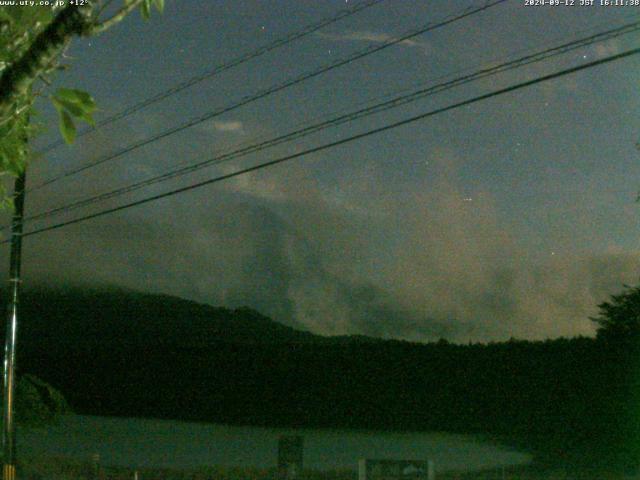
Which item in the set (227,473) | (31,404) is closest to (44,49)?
(227,473)

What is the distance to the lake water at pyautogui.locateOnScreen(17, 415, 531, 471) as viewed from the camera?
2462 centimetres

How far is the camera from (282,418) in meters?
37.2

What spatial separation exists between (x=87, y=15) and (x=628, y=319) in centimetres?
3070

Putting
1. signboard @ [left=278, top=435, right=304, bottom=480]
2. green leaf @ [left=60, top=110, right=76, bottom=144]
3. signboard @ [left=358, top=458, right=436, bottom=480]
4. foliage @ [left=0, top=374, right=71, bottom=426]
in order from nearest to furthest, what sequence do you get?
green leaf @ [left=60, top=110, right=76, bottom=144]
signboard @ [left=358, top=458, right=436, bottom=480]
signboard @ [left=278, top=435, right=304, bottom=480]
foliage @ [left=0, top=374, right=71, bottom=426]

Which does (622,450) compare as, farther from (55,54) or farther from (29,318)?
(29,318)

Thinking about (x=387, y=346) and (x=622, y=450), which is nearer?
(x=622, y=450)

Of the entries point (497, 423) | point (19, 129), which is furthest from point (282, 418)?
point (19, 129)

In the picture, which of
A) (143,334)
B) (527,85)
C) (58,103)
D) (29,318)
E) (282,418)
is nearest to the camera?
(58,103)

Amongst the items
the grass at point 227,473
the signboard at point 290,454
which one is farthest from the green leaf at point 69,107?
the grass at point 227,473

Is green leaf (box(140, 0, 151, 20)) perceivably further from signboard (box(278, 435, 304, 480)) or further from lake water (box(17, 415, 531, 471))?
lake water (box(17, 415, 531, 471))

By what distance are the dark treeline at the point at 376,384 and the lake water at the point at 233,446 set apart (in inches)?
43.4

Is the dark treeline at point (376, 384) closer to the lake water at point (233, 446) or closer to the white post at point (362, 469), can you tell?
the lake water at point (233, 446)

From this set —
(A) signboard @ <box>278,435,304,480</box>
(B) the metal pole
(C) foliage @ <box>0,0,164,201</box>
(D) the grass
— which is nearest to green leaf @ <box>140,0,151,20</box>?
(C) foliage @ <box>0,0,164,201</box>

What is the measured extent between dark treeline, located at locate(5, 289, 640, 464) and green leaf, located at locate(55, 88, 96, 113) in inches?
839
